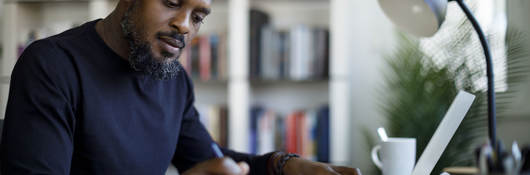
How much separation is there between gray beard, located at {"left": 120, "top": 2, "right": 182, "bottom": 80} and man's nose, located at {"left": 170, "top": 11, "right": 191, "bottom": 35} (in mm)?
73

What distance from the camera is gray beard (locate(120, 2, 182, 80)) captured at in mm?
1035

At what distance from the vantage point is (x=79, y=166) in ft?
3.45

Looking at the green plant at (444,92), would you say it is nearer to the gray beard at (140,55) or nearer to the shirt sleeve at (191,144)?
the shirt sleeve at (191,144)

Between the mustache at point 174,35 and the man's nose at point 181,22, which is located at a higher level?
the man's nose at point 181,22

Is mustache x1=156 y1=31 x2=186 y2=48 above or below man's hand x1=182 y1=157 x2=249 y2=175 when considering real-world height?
above

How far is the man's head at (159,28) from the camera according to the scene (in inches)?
38.8

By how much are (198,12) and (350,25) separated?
160 centimetres

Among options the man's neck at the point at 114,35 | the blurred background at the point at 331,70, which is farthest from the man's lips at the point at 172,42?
the blurred background at the point at 331,70

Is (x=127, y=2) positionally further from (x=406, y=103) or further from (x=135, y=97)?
(x=406, y=103)

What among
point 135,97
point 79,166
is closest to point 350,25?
point 135,97

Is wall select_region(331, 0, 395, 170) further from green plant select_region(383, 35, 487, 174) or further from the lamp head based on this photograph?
the lamp head

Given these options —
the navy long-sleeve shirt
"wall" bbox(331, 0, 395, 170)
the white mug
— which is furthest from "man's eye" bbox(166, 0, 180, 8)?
"wall" bbox(331, 0, 395, 170)

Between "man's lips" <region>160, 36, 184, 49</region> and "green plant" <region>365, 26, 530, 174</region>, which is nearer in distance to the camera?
"man's lips" <region>160, 36, 184, 49</region>

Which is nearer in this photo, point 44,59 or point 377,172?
point 44,59
